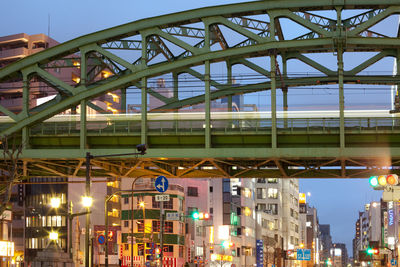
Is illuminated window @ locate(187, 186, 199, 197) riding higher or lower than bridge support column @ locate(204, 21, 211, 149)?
lower

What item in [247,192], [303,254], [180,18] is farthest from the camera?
[247,192]

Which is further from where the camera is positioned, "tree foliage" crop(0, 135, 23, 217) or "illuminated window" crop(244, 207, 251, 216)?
"illuminated window" crop(244, 207, 251, 216)

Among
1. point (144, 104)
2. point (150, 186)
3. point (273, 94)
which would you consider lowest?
point (150, 186)

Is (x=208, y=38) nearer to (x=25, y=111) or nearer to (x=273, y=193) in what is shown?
(x=25, y=111)

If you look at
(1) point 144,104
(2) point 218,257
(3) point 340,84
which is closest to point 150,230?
(2) point 218,257

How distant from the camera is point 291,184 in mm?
169250

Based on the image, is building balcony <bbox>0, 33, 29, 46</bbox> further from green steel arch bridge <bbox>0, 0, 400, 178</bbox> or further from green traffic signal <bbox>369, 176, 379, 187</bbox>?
green traffic signal <bbox>369, 176, 379, 187</bbox>

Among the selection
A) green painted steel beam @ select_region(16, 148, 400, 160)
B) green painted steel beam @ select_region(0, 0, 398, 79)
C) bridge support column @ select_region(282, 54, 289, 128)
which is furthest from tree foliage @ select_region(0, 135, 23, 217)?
bridge support column @ select_region(282, 54, 289, 128)

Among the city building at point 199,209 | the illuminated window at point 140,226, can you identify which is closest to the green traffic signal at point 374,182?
the illuminated window at point 140,226

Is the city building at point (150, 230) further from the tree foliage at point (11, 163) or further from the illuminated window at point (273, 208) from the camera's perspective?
the illuminated window at point (273, 208)

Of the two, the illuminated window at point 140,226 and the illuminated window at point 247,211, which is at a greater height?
the illuminated window at point 247,211

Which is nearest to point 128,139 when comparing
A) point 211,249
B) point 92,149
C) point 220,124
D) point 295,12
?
point 92,149

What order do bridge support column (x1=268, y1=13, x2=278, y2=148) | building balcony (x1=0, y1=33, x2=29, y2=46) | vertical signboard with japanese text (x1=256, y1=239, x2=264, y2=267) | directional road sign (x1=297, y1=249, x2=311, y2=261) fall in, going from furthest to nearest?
vertical signboard with japanese text (x1=256, y1=239, x2=264, y2=267)
building balcony (x1=0, y1=33, x2=29, y2=46)
directional road sign (x1=297, y1=249, x2=311, y2=261)
bridge support column (x1=268, y1=13, x2=278, y2=148)

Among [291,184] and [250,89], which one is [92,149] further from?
[291,184]
